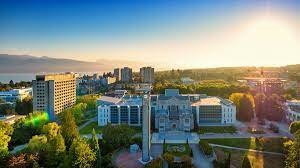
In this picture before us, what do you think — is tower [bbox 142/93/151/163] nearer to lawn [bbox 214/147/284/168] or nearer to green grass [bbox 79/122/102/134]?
lawn [bbox 214/147/284/168]

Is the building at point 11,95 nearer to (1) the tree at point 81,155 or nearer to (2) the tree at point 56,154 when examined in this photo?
(2) the tree at point 56,154

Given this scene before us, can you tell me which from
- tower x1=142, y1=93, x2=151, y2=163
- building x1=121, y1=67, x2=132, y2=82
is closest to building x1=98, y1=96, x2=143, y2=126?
tower x1=142, y1=93, x2=151, y2=163

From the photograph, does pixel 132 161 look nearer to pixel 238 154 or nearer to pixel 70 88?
pixel 238 154

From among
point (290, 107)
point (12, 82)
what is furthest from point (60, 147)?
point (12, 82)

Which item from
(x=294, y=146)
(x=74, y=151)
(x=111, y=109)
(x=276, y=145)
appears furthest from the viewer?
(x=111, y=109)

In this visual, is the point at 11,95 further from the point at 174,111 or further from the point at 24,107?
the point at 174,111
